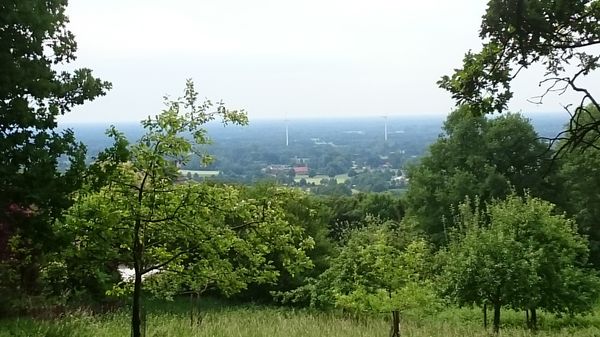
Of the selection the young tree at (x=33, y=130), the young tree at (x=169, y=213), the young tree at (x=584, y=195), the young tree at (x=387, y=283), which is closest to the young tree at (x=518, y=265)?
the young tree at (x=387, y=283)

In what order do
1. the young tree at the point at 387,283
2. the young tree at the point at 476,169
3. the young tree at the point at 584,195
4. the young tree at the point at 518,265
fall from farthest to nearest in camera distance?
1. the young tree at the point at 476,169
2. the young tree at the point at 584,195
3. the young tree at the point at 518,265
4. the young tree at the point at 387,283

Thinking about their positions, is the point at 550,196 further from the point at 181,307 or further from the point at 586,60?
the point at 586,60

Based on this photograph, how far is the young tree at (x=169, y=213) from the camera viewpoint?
6074 millimetres

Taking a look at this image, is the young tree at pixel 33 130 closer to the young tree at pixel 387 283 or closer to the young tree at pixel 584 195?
the young tree at pixel 387 283

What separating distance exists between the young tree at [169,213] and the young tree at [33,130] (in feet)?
1.06

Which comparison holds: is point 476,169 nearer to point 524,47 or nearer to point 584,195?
point 584,195

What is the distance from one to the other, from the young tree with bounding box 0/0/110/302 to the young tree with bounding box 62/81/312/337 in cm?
32

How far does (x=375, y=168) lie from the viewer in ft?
258

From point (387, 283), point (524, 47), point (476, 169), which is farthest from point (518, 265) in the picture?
point (476, 169)

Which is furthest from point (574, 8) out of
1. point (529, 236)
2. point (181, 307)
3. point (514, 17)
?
point (181, 307)

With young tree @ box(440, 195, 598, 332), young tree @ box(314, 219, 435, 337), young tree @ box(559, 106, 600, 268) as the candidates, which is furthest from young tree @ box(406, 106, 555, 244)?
young tree @ box(314, 219, 435, 337)

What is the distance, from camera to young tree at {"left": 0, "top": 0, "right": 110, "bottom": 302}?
553cm

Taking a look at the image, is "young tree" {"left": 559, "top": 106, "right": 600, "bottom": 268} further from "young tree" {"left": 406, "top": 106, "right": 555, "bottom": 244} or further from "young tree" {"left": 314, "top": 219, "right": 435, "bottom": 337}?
"young tree" {"left": 314, "top": 219, "right": 435, "bottom": 337}

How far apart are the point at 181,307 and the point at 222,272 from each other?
42.4 feet
